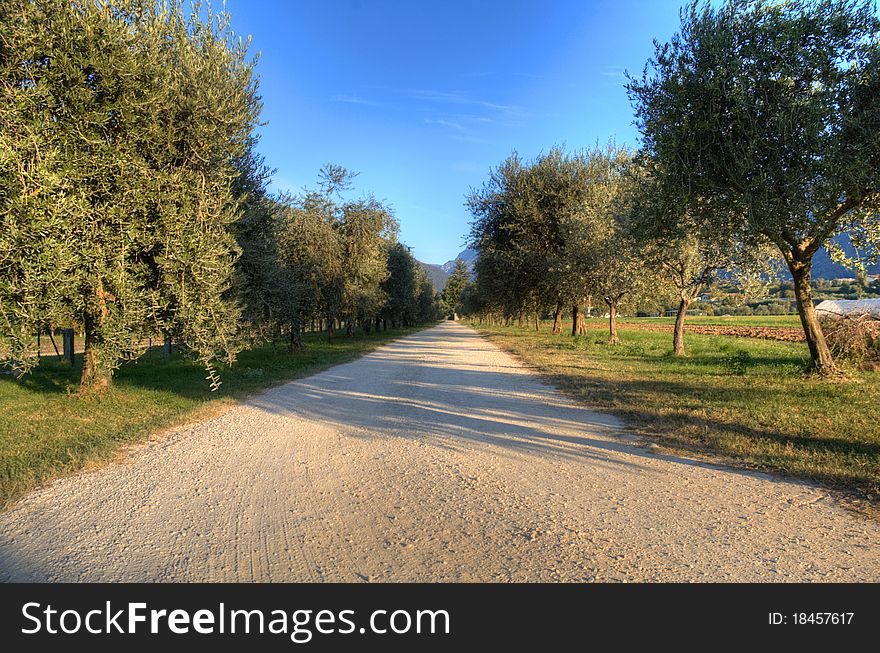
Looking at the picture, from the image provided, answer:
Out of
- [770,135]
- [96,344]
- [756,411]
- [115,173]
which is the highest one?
[770,135]

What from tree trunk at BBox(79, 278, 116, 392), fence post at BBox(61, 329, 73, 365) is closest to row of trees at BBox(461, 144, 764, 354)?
tree trunk at BBox(79, 278, 116, 392)

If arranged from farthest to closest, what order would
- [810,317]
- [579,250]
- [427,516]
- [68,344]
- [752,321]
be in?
[752,321], [579,250], [68,344], [810,317], [427,516]

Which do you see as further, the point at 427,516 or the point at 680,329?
the point at 680,329

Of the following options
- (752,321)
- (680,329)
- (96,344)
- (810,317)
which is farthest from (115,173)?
(752,321)

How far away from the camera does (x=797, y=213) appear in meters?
8.59

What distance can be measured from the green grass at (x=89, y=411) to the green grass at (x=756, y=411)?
309 inches

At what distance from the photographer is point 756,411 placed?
7.84m

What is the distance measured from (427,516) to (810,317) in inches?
455

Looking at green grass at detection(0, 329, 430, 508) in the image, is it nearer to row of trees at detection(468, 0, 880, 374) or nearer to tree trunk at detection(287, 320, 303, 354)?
tree trunk at detection(287, 320, 303, 354)

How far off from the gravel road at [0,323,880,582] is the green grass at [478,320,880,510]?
2.23 ft

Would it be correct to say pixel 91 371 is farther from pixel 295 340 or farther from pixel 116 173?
pixel 295 340

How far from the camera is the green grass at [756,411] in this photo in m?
5.20

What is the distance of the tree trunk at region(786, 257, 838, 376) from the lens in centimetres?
1061
